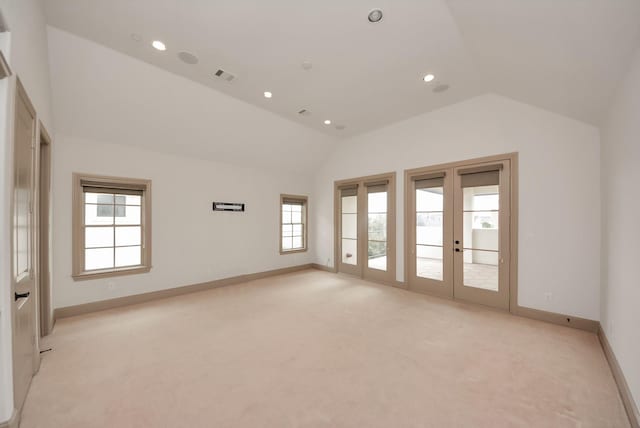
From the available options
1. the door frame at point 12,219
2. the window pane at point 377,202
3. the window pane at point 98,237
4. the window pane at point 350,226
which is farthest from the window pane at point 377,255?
the door frame at point 12,219

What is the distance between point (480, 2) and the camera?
2.08 metres

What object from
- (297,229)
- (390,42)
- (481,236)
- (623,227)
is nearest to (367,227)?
(297,229)

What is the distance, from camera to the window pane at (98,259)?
401 cm

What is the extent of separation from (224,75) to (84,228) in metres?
3.25

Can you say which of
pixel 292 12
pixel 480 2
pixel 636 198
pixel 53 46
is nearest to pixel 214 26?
pixel 292 12

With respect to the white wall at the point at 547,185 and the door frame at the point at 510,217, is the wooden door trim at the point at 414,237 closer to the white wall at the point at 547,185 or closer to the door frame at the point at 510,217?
the door frame at the point at 510,217

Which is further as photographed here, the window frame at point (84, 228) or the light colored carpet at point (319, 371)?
the window frame at point (84, 228)

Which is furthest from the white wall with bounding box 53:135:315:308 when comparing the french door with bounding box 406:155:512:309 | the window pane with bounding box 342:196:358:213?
the french door with bounding box 406:155:512:309

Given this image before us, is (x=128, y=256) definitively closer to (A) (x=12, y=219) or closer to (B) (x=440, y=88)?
(A) (x=12, y=219)

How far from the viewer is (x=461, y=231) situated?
4352 mm

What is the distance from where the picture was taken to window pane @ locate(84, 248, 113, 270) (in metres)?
4.01

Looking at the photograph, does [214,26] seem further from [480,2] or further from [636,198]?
[636,198]

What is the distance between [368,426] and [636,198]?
2.69 metres

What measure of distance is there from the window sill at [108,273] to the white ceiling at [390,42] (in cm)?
327
